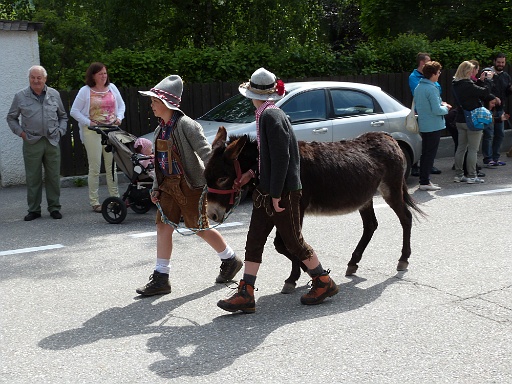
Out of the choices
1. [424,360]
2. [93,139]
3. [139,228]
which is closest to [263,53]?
[93,139]

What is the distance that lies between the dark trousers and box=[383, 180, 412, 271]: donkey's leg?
452cm

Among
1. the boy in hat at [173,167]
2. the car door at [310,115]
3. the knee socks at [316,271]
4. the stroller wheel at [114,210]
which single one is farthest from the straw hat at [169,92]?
the car door at [310,115]

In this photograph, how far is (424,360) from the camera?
5.10m

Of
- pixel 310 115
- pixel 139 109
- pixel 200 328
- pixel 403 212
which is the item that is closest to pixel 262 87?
pixel 200 328

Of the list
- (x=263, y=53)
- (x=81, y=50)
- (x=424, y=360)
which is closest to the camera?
(x=424, y=360)

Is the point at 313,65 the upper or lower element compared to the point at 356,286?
upper

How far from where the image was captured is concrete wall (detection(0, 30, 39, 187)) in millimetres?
12883

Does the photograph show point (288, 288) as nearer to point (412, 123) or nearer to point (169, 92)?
point (169, 92)

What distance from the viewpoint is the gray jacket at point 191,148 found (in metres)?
6.49

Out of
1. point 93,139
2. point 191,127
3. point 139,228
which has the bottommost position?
point 139,228

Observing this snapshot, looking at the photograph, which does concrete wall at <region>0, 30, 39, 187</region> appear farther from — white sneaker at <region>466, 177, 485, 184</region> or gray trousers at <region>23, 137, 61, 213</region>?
white sneaker at <region>466, 177, 485, 184</region>

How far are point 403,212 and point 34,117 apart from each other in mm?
5073

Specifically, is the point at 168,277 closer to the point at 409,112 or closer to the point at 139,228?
the point at 139,228

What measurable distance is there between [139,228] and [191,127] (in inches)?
132
